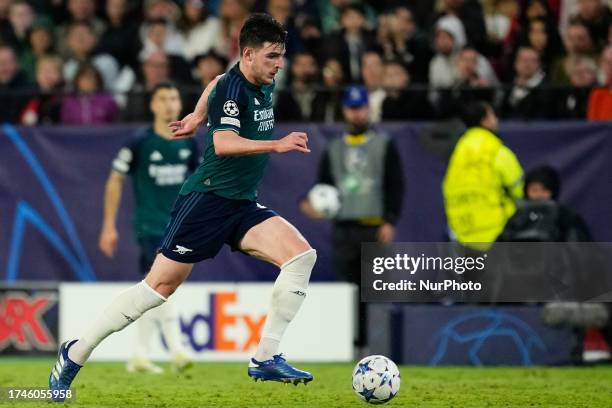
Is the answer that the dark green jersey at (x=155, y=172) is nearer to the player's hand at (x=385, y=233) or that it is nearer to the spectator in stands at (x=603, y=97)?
the player's hand at (x=385, y=233)

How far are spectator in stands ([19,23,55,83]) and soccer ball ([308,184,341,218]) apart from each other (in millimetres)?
4228

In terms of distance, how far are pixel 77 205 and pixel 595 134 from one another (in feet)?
16.9

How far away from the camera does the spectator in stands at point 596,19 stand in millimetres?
13078

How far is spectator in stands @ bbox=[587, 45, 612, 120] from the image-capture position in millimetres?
12188

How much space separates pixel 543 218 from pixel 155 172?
3187 millimetres

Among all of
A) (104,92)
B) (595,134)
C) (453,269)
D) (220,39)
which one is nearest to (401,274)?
(453,269)

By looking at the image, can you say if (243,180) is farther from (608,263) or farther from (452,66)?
(452,66)

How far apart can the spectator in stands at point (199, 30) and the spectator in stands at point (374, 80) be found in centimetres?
217

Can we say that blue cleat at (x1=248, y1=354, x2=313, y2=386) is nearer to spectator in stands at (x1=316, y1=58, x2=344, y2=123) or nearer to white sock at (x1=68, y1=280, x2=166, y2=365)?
white sock at (x1=68, y1=280, x2=166, y2=365)

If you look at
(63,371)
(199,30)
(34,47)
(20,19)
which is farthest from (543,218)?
(20,19)

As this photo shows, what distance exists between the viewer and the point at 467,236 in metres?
11.4

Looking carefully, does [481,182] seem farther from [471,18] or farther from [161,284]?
[161,284]

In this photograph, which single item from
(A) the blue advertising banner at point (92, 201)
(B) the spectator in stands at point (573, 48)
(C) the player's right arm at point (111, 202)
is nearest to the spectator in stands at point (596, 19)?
(B) the spectator in stands at point (573, 48)

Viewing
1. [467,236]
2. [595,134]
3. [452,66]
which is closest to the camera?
[467,236]
